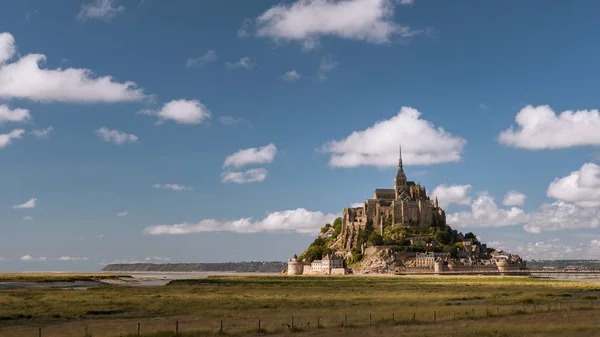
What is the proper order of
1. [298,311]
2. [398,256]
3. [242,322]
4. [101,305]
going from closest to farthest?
[242,322], [298,311], [101,305], [398,256]

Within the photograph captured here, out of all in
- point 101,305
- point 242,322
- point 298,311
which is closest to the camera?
point 242,322

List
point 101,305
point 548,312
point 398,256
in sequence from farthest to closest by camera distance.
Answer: point 398,256, point 101,305, point 548,312

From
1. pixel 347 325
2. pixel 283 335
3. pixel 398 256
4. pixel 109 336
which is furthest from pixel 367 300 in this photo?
pixel 398 256

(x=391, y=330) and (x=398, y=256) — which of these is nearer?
(x=391, y=330)

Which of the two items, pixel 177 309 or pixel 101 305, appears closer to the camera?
pixel 177 309

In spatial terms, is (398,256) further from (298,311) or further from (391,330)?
(391,330)

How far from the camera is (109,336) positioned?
34.7m

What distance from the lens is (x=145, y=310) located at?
2089 inches

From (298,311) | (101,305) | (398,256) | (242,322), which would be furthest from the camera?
(398,256)

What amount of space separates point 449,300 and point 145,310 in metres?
30.0

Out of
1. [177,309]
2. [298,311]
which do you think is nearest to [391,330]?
[298,311]

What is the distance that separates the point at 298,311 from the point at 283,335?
15.4 metres

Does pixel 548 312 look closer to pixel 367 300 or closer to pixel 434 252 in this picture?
pixel 367 300

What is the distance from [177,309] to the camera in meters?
53.6
